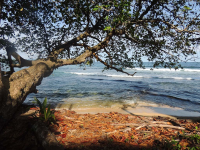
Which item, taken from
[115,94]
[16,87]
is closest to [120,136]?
[16,87]

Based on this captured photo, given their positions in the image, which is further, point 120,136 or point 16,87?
point 16,87

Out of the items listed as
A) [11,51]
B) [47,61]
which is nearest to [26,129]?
[47,61]

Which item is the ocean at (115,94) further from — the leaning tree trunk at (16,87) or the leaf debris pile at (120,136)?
the leaf debris pile at (120,136)

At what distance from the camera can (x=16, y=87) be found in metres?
3.89

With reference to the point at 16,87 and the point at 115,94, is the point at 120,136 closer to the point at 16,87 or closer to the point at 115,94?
the point at 16,87

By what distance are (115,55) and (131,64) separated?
107cm

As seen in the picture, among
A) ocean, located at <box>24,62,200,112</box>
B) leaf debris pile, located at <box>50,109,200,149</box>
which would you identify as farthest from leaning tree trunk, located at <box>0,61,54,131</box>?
ocean, located at <box>24,62,200,112</box>

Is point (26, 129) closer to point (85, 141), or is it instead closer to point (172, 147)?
point (85, 141)

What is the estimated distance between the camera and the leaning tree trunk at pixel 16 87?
134 inches

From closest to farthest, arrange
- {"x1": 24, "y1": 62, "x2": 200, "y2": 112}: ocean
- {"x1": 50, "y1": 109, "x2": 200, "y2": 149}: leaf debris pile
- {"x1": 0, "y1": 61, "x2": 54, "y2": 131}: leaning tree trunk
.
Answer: {"x1": 50, "y1": 109, "x2": 200, "y2": 149}: leaf debris pile < {"x1": 0, "y1": 61, "x2": 54, "y2": 131}: leaning tree trunk < {"x1": 24, "y1": 62, "x2": 200, "y2": 112}: ocean

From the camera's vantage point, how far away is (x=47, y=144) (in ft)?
9.39

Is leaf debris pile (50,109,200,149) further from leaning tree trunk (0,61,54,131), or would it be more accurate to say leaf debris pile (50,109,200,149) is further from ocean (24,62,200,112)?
ocean (24,62,200,112)

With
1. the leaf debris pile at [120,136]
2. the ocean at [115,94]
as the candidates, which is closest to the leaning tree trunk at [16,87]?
the leaf debris pile at [120,136]

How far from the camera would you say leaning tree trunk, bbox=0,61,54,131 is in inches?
134
